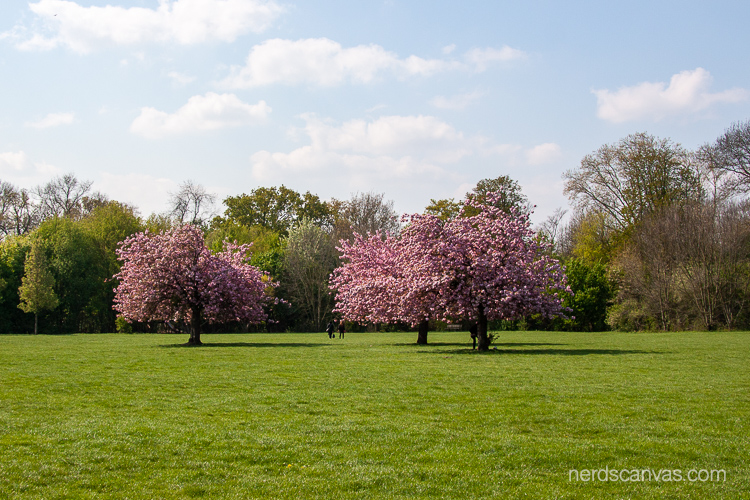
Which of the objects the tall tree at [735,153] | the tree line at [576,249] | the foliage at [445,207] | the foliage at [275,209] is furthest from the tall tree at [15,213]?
the tall tree at [735,153]

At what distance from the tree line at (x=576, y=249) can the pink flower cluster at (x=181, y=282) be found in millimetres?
7692

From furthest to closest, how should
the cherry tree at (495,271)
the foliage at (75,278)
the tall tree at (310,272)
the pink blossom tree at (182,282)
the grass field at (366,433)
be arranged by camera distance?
the tall tree at (310,272), the foliage at (75,278), the pink blossom tree at (182,282), the cherry tree at (495,271), the grass field at (366,433)

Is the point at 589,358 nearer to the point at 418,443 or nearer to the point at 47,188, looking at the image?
the point at 418,443

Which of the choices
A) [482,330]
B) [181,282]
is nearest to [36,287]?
[181,282]

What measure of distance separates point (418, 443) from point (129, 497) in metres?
3.99

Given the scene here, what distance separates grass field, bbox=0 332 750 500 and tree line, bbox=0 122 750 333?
24404 millimetres

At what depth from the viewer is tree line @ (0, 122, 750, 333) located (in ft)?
163

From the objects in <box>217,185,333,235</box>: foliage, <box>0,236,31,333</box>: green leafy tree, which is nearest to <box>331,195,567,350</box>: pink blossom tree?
<box>0,236,31,333</box>: green leafy tree

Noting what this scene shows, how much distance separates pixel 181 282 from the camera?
1328 inches

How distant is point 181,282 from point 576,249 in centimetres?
4726

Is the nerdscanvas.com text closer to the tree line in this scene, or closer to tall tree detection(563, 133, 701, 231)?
the tree line

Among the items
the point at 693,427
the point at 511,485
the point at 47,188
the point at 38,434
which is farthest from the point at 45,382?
the point at 47,188

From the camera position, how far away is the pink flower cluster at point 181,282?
110 ft

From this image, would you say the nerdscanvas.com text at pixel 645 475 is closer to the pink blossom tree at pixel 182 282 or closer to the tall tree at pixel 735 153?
the pink blossom tree at pixel 182 282
